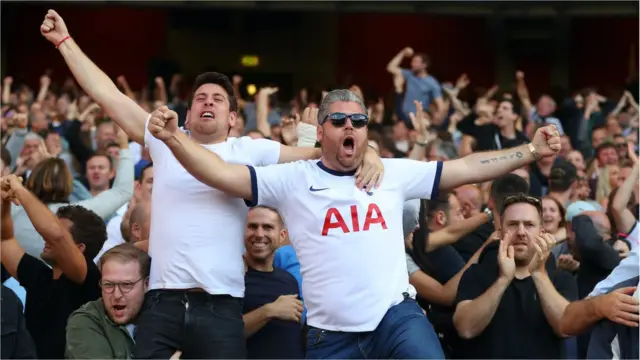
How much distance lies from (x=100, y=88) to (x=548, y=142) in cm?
221

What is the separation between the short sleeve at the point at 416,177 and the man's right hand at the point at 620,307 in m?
0.95

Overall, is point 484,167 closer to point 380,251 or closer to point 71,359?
point 380,251

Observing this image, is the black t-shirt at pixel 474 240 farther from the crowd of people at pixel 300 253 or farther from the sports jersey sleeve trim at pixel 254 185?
the sports jersey sleeve trim at pixel 254 185


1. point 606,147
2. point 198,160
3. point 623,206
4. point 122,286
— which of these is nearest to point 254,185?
point 198,160

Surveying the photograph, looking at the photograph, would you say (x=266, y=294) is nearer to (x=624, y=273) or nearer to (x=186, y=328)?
(x=186, y=328)

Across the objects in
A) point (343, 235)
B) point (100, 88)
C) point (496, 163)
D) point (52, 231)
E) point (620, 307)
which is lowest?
point (620, 307)

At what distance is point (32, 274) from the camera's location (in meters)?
6.56

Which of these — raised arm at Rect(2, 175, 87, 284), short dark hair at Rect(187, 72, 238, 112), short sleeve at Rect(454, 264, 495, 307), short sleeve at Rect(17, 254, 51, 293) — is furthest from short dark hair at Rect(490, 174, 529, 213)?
short sleeve at Rect(17, 254, 51, 293)

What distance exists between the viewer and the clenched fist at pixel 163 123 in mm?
5227

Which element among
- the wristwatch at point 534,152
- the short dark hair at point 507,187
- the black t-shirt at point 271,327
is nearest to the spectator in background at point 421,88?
the short dark hair at point 507,187

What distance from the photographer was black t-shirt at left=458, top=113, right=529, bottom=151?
1173 cm

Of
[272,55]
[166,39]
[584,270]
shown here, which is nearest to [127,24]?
[166,39]

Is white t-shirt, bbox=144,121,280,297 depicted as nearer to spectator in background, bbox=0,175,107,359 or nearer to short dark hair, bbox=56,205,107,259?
spectator in background, bbox=0,175,107,359

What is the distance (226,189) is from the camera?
214 inches
